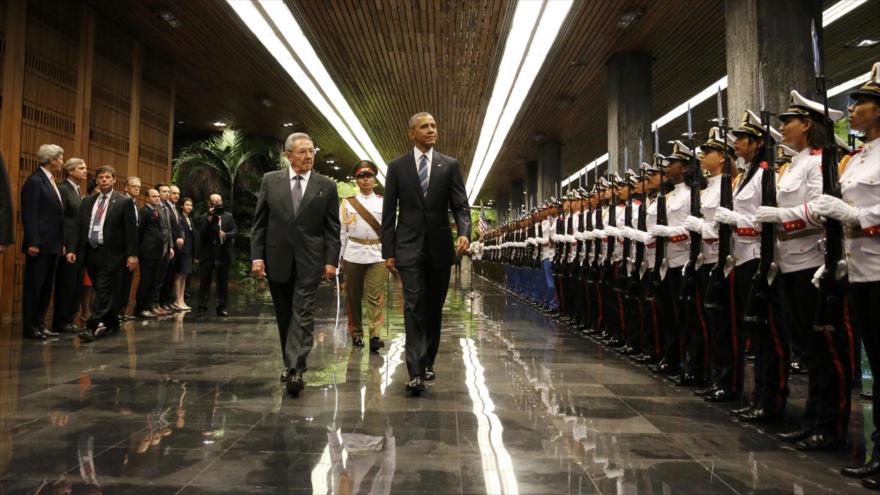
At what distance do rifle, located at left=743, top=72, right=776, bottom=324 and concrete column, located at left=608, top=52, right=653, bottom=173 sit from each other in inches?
313

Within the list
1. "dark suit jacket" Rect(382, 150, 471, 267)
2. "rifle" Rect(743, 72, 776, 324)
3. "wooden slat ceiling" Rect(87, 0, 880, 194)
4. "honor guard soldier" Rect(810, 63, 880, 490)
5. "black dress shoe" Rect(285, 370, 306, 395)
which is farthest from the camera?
"wooden slat ceiling" Rect(87, 0, 880, 194)

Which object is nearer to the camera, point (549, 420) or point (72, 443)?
point (72, 443)

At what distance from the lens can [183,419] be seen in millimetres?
3418

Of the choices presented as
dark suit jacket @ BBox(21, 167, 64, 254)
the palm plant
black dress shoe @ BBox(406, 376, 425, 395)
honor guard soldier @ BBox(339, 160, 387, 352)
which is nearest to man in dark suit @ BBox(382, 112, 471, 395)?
black dress shoe @ BBox(406, 376, 425, 395)

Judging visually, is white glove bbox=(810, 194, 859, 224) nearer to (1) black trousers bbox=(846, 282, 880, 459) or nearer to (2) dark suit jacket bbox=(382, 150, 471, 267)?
(1) black trousers bbox=(846, 282, 880, 459)

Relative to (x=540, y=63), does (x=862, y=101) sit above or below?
below

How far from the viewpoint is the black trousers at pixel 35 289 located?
6.44 metres

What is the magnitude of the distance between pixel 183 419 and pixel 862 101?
12.4 feet

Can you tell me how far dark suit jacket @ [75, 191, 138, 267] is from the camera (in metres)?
6.88

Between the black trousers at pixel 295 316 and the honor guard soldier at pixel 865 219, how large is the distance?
307 centimetres

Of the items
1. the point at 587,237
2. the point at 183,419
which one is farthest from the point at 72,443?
the point at 587,237

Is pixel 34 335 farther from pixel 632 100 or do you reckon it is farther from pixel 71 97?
pixel 632 100

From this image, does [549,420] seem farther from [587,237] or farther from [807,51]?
[807,51]

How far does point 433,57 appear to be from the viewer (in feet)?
38.1
